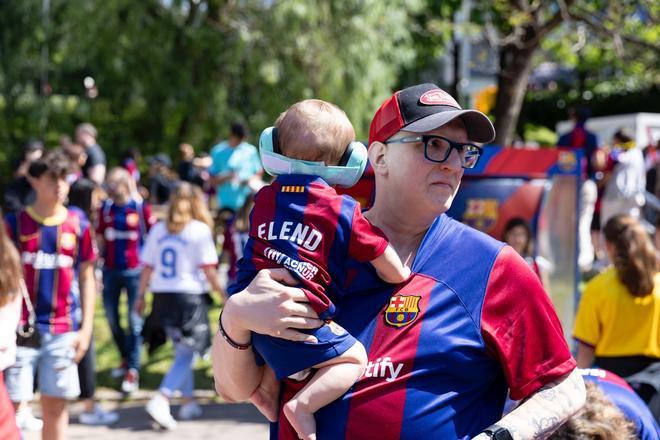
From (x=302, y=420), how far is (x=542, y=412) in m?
0.58

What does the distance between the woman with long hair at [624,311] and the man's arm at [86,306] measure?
2.94 metres

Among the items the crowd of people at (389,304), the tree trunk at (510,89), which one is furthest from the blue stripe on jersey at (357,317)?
the tree trunk at (510,89)

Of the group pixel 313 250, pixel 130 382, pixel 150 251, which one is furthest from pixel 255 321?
pixel 130 382

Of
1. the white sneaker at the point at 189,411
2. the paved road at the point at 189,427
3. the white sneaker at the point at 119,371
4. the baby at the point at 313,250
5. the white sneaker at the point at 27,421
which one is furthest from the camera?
the white sneaker at the point at 119,371

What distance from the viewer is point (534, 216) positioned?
7156 mm

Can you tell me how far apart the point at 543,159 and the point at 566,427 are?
4410mm

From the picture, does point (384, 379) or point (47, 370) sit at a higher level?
point (384, 379)

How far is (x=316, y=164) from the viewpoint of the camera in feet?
8.27

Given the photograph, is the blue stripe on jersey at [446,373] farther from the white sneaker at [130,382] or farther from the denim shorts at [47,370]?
the white sneaker at [130,382]

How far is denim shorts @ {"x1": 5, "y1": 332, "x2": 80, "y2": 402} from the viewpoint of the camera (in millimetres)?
5500

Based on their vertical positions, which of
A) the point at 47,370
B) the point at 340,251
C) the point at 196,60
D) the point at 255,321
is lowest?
the point at 47,370

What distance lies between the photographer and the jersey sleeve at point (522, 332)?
218 cm

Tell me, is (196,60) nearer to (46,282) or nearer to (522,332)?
(46,282)

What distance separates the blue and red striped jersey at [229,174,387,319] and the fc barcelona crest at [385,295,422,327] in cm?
13
